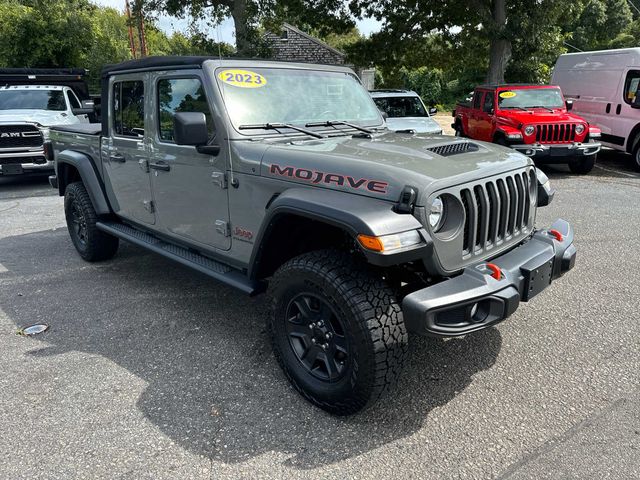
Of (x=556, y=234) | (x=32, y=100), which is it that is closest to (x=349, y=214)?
(x=556, y=234)

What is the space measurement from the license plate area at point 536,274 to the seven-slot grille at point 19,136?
9627mm

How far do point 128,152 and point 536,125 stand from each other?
7.89 meters

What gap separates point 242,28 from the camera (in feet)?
53.7

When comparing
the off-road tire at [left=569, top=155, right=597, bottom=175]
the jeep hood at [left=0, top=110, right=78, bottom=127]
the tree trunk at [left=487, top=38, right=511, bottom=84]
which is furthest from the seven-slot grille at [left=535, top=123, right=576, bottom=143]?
the jeep hood at [left=0, top=110, right=78, bottom=127]

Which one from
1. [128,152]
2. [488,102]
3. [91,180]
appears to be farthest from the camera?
[488,102]

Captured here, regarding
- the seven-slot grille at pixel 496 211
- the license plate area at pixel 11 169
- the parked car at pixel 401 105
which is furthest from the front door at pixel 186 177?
the parked car at pixel 401 105

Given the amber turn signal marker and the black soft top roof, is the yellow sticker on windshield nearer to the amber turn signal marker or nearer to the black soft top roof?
the black soft top roof

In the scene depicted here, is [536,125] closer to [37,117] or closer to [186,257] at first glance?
[186,257]

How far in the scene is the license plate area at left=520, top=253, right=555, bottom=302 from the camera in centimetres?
263

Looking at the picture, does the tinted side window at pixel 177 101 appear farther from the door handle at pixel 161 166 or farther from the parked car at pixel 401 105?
the parked car at pixel 401 105

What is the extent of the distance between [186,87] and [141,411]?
7.20 ft

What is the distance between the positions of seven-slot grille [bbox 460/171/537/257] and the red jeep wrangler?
21.0 ft

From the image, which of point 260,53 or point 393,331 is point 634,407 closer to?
point 393,331

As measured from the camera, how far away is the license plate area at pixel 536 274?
263 cm
